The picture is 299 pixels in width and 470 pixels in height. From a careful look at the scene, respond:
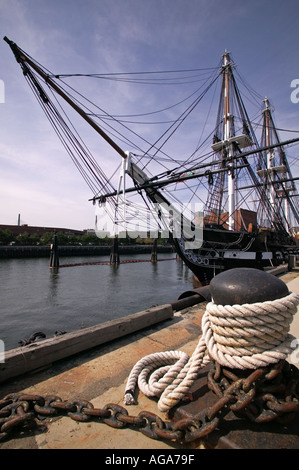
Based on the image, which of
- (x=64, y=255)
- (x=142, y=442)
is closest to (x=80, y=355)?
(x=142, y=442)

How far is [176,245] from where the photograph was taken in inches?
655

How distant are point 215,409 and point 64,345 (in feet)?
8.21

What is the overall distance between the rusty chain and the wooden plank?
2.36 feet

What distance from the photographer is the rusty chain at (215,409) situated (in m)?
1.60

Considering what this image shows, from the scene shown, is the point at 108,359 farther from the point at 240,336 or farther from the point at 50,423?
the point at 240,336

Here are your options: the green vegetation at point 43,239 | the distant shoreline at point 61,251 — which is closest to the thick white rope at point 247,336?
the distant shoreline at point 61,251

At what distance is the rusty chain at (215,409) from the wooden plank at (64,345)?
72cm

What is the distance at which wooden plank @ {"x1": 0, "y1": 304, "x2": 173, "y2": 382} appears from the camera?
286 centimetres

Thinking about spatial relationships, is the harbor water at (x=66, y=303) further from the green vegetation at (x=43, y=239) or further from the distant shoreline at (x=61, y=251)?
the green vegetation at (x=43, y=239)

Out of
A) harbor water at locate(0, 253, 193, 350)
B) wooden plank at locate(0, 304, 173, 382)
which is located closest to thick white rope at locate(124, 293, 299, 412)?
wooden plank at locate(0, 304, 173, 382)

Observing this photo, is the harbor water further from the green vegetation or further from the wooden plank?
the green vegetation

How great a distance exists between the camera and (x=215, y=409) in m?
1.60

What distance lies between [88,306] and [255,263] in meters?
13.5

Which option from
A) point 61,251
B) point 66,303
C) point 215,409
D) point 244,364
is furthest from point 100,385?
point 61,251
